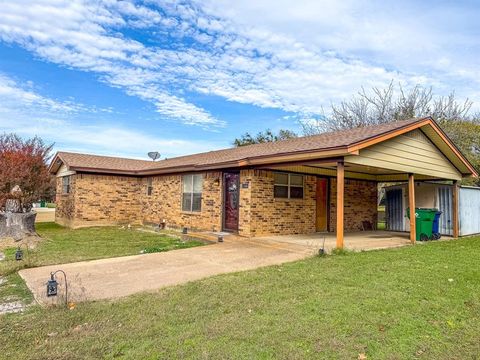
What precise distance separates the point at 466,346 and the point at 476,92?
84.3 ft

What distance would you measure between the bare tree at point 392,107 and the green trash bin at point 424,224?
1507 cm

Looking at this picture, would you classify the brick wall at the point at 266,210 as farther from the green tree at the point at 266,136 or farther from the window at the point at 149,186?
the green tree at the point at 266,136

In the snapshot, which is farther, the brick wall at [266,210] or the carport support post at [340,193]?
Result: the brick wall at [266,210]

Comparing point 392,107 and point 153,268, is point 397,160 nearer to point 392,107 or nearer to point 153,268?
point 153,268

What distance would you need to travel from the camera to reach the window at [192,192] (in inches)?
527

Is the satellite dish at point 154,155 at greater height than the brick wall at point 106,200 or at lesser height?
greater

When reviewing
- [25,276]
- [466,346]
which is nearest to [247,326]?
[466,346]

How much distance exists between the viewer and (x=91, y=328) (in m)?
3.88

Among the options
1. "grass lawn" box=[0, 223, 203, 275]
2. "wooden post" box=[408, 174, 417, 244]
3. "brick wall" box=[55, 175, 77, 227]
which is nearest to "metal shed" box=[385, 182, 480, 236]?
"wooden post" box=[408, 174, 417, 244]

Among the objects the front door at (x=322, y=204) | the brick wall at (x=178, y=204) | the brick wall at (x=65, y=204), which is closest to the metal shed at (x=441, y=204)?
the front door at (x=322, y=204)

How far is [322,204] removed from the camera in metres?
13.4

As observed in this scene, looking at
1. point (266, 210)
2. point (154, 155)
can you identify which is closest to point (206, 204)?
point (266, 210)

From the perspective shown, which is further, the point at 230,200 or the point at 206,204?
the point at 206,204

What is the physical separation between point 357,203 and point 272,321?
Answer: 1162 cm
